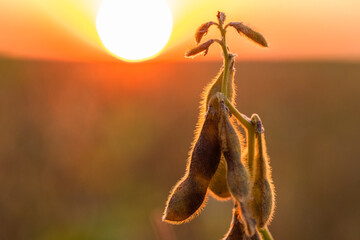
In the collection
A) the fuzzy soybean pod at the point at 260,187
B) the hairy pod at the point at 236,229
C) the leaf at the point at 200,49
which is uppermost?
the leaf at the point at 200,49

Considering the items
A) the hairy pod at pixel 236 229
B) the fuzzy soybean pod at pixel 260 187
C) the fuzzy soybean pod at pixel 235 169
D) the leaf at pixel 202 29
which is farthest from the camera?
the leaf at pixel 202 29

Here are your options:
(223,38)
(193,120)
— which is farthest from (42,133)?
(223,38)

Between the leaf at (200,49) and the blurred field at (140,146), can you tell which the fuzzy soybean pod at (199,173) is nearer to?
the leaf at (200,49)

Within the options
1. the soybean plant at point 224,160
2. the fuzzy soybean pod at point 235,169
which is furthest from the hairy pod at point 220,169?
the fuzzy soybean pod at point 235,169

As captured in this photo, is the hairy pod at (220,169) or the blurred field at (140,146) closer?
the hairy pod at (220,169)

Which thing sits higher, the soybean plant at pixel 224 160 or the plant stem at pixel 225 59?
the plant stem at pixel 225 59

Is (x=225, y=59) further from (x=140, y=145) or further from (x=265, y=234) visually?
(x=140, y=145)

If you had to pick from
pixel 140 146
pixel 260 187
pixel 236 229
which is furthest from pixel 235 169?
pixel 140 146

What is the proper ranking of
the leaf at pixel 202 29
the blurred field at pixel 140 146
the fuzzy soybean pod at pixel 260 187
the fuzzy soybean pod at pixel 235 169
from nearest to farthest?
the fuzzy soybean pod at pixel 235 169 < the fuzzy soybean pod at pixel 260 187 < the leaf at pixel 202 29 < the blurred field at pixel 140 146
